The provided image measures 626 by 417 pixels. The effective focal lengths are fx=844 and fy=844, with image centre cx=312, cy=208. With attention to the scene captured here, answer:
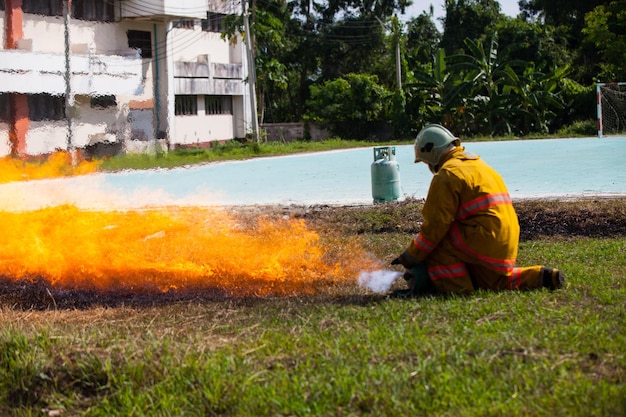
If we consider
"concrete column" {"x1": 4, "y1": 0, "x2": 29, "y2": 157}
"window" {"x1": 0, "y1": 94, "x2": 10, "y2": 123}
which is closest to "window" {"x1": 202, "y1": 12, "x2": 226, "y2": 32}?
"concrete column" {"x1": 4, "y1": 0, "x2": 29, "y2": 157}

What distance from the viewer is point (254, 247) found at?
31.7 feet

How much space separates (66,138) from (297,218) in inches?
844

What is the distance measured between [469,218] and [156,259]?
12.2ft

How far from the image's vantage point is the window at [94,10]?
→ 3353cm

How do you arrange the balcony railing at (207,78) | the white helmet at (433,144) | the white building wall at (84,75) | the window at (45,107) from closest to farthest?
the white helmet at (433,144), the white building wall at (84,75), the window at (45,107), the balcony railing at (207,78)

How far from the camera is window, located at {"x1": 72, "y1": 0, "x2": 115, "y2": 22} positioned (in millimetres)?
33531

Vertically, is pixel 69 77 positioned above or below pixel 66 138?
above

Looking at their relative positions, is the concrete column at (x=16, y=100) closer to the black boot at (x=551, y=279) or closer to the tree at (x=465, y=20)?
the black boot at (x=551, y=279)

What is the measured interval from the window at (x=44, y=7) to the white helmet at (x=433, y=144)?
2729cm

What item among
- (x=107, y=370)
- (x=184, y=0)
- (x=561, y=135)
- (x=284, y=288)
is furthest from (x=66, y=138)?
(x=107, y=370)

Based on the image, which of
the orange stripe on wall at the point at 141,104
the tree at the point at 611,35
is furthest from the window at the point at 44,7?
the tree at the point at 611,35

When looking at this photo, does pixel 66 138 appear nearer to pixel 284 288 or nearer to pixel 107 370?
pixel 284 288

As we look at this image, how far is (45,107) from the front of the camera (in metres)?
31.8

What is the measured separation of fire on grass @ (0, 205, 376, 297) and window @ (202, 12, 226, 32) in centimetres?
3279
